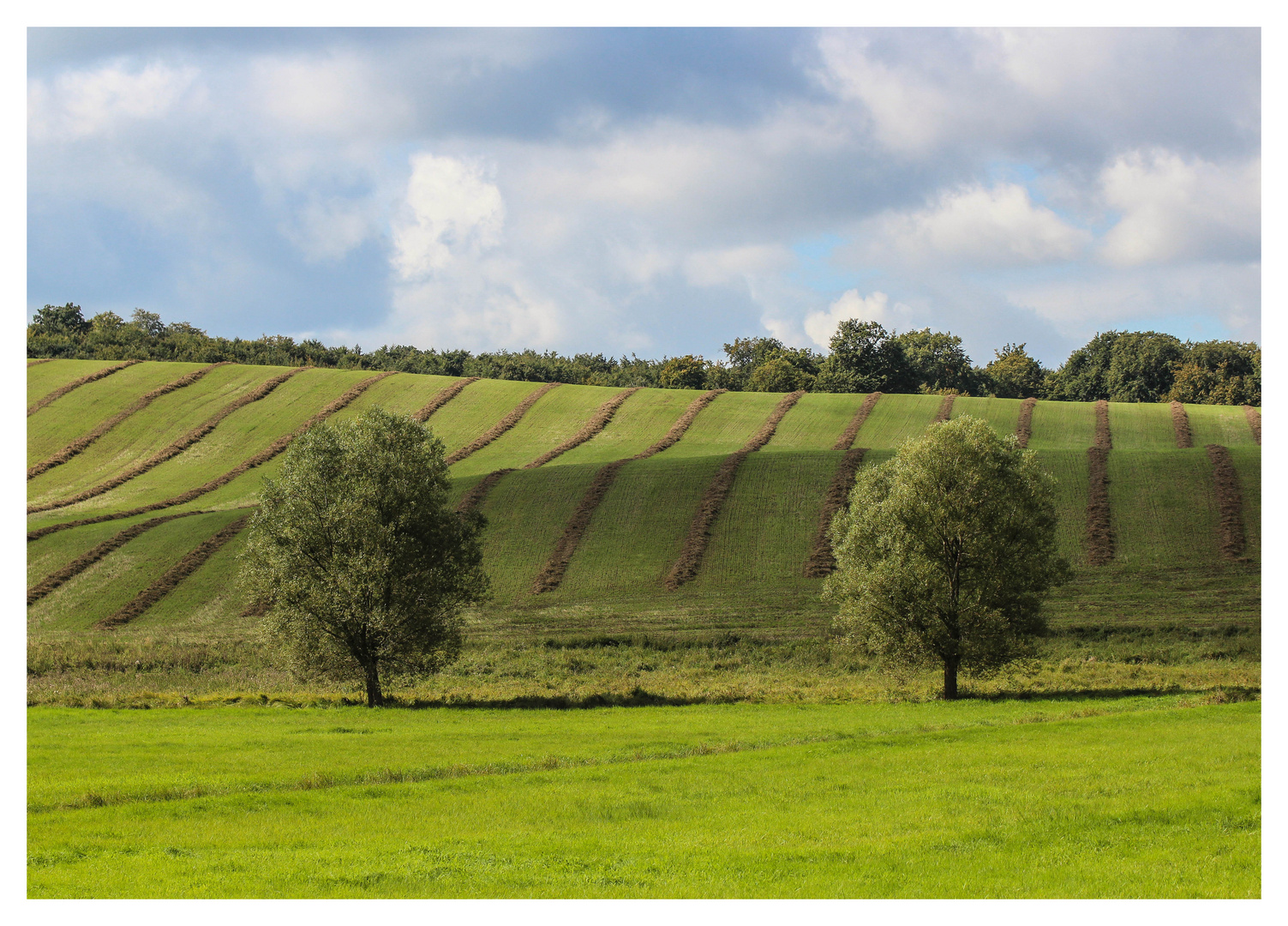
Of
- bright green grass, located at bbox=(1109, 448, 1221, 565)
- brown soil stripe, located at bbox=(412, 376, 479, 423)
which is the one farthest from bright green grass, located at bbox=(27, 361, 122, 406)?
bright green grass, located at bbox=(1109, 448, 1221, 565)

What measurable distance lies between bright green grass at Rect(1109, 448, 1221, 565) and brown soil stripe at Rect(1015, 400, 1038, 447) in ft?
51.3

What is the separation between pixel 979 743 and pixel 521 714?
17.8m

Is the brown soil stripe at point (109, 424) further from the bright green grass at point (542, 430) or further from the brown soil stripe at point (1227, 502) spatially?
the brown soil stripe at point (1227, 502)

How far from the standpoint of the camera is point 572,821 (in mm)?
20344

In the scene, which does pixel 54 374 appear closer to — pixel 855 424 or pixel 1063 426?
pixel 855 424

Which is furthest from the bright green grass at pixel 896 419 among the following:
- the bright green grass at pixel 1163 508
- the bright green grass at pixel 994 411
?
the bright green grass at pixel 1163 508

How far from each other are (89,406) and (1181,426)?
128027 millimetres

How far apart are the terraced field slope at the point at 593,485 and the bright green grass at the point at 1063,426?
423 millimetres

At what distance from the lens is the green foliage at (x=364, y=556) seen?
42.2 metres

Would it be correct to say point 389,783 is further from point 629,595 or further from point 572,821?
point 629,595

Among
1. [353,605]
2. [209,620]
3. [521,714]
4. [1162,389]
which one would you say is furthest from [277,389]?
Result: [1162,389]

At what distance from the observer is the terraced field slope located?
205ft

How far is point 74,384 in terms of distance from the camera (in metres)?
120
